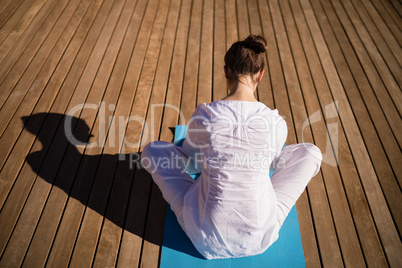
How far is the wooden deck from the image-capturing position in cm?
147

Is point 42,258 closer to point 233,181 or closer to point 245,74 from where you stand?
point 233,181

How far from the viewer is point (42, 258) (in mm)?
1360

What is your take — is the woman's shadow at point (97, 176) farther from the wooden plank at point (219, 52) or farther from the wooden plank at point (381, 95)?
the wooden plank at point (381, 95)

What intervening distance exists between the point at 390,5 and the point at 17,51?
148 inches

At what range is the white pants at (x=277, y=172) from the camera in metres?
1.27

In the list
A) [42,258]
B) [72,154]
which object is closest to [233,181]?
[42,258]

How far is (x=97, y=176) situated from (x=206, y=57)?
1337 millimetres

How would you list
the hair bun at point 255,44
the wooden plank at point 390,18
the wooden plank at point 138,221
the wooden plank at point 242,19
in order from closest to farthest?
the hair bun at point 255,44 < the wooden plank at point 138,221 < the wooden plank at point 242,19 < the wooden plank at point 390,18

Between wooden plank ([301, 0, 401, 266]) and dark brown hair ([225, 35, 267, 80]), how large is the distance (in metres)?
1.10

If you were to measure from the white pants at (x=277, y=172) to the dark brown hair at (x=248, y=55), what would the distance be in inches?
19.9

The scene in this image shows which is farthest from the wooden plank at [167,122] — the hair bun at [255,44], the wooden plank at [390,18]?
the wooden plank at [390,18]

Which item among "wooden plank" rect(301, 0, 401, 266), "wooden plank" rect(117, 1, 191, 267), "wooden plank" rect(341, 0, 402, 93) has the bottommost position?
"wooden plank" rect(117, 1, 191, 267)

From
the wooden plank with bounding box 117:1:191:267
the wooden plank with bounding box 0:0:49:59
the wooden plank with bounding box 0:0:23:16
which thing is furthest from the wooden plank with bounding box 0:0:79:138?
the wooden plank with bounding box 117:1:191:267

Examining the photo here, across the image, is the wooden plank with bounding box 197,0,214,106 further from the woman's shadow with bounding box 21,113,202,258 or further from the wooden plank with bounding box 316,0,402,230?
the wooden plank with bounding box 316,0,402,230
